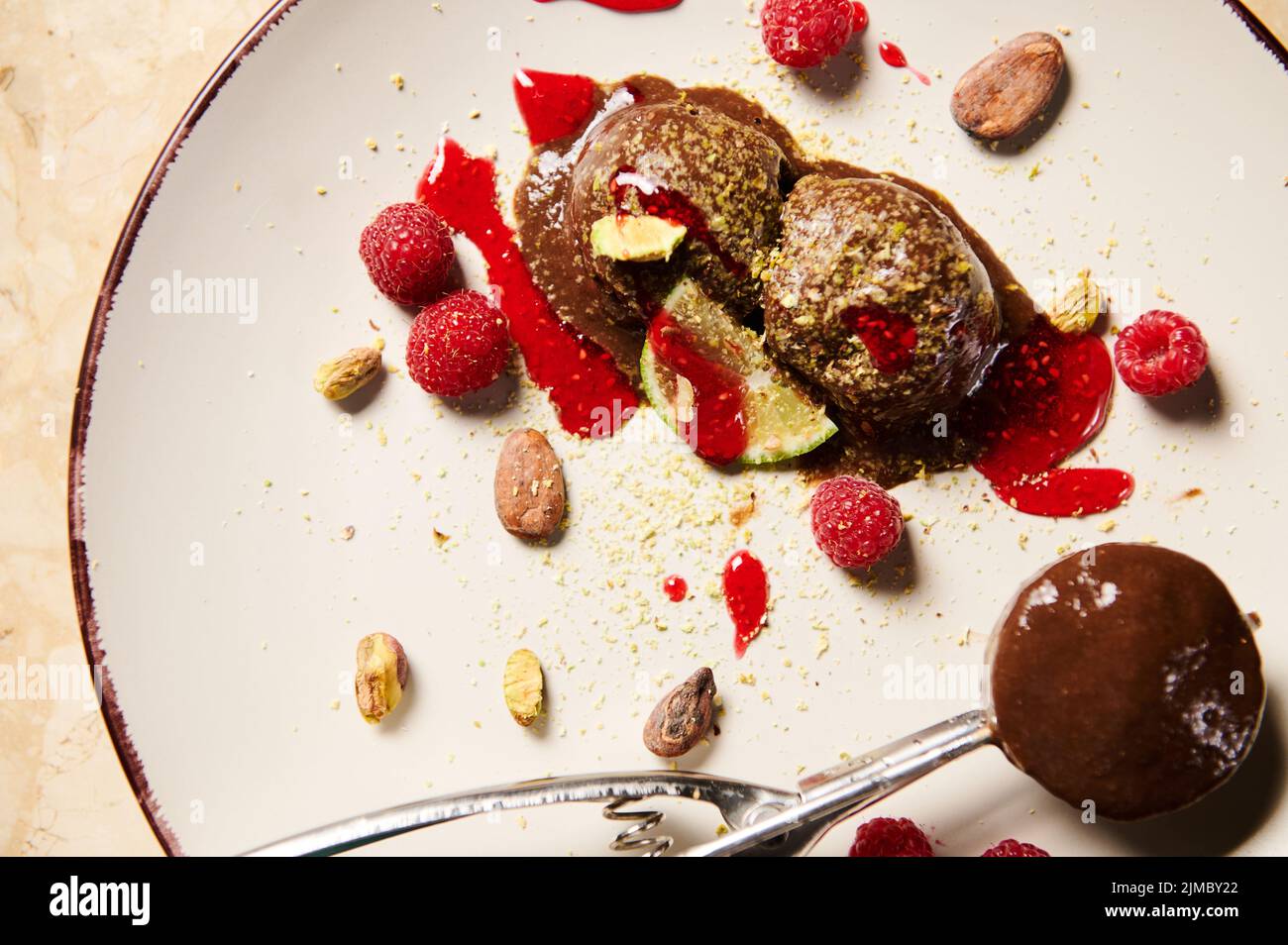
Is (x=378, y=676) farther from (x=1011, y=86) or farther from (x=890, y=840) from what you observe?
(x=1011, y=86)

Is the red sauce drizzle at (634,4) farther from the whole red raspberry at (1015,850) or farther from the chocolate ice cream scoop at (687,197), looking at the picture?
the whole red raspberry at (1015,850)

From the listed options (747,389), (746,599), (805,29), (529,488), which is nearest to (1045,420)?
(747,389)

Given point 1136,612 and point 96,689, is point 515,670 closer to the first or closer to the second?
point 96,689

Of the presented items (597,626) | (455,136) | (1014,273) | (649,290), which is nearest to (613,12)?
(455,136)

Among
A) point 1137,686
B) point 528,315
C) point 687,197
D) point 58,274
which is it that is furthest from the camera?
point 58,274

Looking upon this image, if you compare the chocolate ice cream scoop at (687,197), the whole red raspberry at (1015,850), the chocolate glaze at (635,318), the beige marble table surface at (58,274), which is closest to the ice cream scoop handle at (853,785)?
the whole red raspberry at (1015,850)

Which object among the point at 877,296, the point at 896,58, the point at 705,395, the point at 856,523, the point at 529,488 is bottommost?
the point at 856,523
